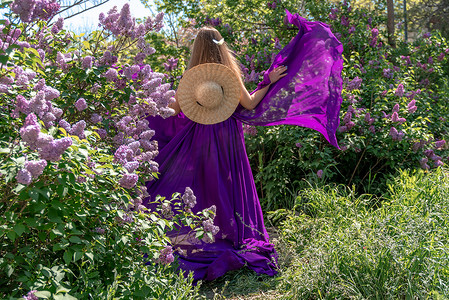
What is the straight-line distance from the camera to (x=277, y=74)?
3.71 meters

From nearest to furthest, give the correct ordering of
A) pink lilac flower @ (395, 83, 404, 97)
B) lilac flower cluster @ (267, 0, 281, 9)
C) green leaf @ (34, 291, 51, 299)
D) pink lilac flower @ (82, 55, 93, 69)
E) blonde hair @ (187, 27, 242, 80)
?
green leaf @ (34, 291, 51, 299)
pink lilac flower @ (82, 55, 93, 69)
blonde hair @ (187, 27, 242, 80)
pink lilac flower @ (395, 83, 404, 97)
lilac flower cluster @ (267, 0, 281, 9)

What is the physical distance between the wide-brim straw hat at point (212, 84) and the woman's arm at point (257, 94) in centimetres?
10

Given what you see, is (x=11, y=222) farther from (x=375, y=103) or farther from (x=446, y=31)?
(x=446, y=31)

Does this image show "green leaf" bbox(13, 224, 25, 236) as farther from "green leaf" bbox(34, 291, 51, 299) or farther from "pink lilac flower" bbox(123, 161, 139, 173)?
"pink lilac flower" bbox(123, 161, 139, 173)

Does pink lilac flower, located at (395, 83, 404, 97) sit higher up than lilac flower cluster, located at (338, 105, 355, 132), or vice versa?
pink lilac flower, located at (395, 83, 404, 97)

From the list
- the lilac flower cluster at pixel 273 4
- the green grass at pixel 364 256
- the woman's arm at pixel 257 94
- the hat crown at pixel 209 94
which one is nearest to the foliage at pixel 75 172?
the green grass at pixel 364 256

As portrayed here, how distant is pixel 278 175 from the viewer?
15.5ft

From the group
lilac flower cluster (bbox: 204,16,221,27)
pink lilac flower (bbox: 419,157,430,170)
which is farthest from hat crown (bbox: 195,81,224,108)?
lilac flower cluster (bbox: 204,16,221,27)

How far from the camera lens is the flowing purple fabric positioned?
11.9ft

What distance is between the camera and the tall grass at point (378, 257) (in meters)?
2.35

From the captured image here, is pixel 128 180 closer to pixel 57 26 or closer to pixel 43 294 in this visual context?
pixel 43 294

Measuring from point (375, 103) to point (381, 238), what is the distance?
2.61 m

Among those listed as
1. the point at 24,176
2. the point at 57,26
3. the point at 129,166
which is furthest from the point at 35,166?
the point at 57,26

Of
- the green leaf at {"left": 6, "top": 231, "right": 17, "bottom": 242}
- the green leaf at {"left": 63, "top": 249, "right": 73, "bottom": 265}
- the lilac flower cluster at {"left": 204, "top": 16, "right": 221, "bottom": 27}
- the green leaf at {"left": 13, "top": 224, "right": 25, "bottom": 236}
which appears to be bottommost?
the green leaf at {"left": 63, "top": 249, "right": 73, "bottom": 265}
